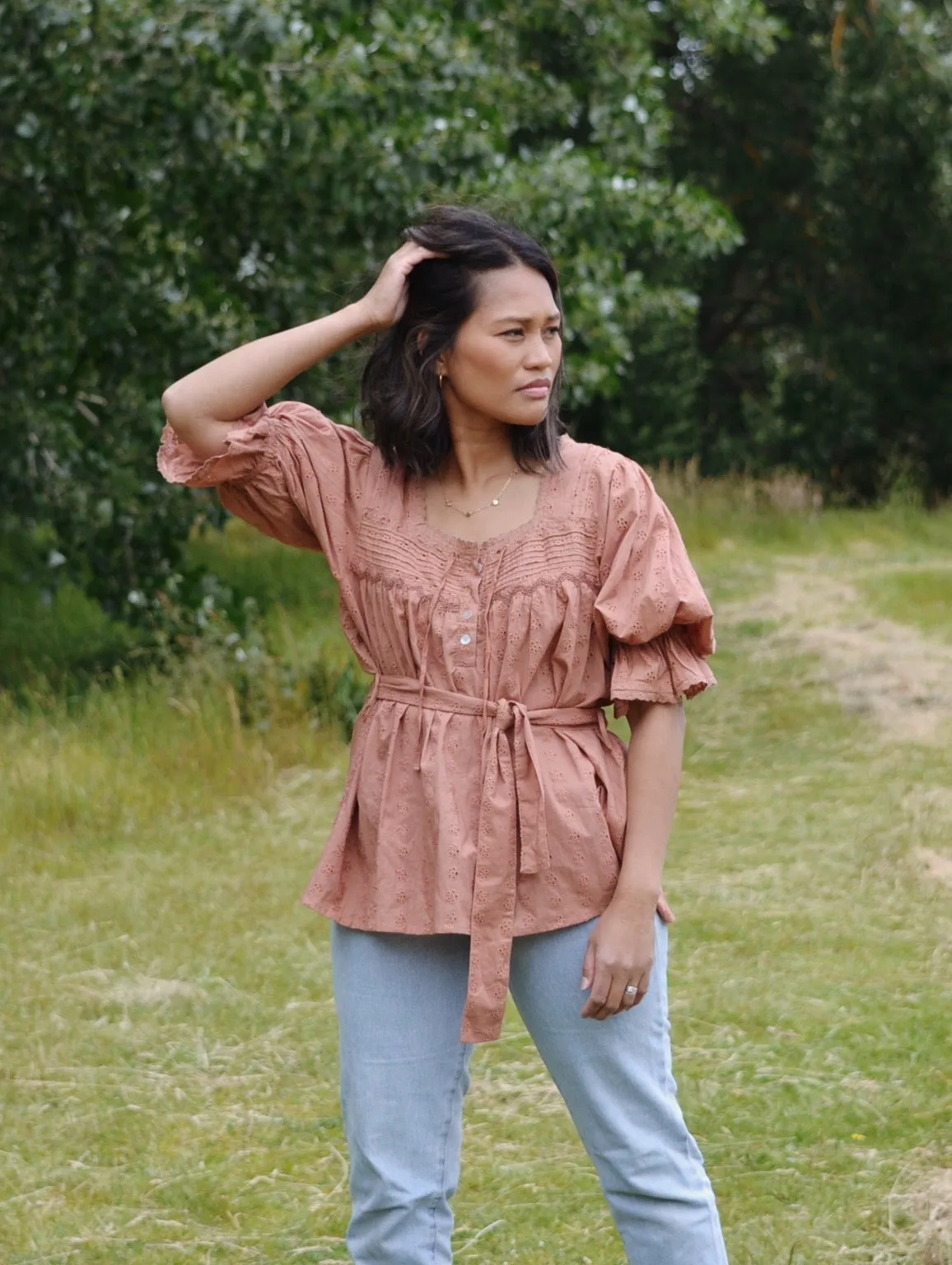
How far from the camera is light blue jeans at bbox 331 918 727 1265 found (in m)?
2.30

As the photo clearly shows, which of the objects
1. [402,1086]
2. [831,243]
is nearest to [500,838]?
[402,1086]

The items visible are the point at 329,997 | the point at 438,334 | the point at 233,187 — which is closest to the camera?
the point at 438,334

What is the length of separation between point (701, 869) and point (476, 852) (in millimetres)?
3829

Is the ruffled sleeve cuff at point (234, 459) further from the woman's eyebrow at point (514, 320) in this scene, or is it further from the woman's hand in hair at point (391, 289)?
the woman's eyebrow at point (514, 320)

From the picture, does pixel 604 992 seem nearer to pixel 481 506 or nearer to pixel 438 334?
pixel 481 506

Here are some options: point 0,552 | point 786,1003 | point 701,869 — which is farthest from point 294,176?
point 0,552

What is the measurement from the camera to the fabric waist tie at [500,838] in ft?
7.63

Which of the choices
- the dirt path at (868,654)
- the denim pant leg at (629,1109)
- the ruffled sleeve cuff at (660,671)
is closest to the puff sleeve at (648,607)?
the ruffled sleeve cuff at (660,671)

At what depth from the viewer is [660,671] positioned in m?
2.37

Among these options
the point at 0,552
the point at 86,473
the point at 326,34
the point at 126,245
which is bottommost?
the point at 0,552

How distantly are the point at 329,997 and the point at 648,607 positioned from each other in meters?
2.87

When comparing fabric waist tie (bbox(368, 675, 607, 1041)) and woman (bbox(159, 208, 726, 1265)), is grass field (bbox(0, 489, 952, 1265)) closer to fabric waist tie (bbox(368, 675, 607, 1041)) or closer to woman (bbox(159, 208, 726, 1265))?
woman (bbox(159, 208, 726, 1265))

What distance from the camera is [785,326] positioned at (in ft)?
61.7

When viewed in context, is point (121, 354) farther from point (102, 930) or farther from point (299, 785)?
point (102, 930)
